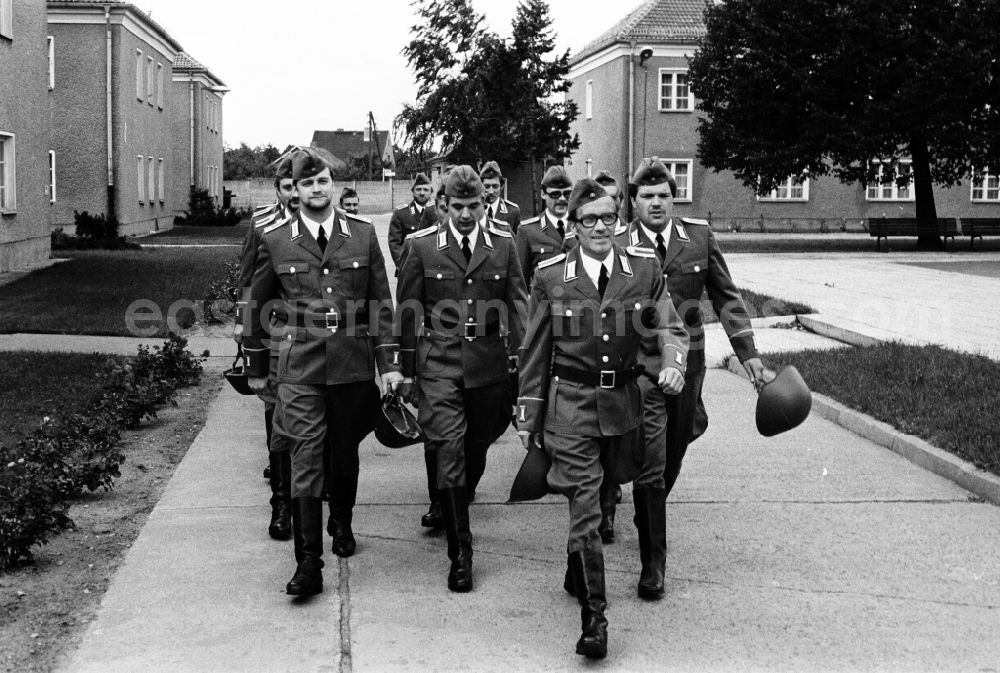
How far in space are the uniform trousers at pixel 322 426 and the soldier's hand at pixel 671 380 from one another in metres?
1.57

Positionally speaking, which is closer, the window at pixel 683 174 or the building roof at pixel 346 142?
the window at pixel 683 174

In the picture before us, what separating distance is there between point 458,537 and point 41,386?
676 cm

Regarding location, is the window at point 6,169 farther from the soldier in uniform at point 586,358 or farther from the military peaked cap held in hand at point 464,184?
the soldier in uniform at point 586,358

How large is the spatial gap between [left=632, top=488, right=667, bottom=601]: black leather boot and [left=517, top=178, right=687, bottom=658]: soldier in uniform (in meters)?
0.39


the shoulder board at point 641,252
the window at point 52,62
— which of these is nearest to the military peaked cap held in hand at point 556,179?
the shoulder board at point 641,252

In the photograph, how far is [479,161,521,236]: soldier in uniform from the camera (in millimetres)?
10852

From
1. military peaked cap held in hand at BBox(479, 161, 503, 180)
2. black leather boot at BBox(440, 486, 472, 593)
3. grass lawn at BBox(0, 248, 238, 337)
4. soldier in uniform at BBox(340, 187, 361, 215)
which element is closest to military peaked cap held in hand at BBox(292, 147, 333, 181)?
black leather boot at BBox(440, 486, 472, 593)

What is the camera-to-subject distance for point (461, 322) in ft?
21.1

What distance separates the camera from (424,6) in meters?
53.0

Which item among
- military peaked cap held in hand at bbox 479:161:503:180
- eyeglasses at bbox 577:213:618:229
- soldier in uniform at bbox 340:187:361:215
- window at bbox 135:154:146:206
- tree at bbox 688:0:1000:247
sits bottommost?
eyeglasses at bbox 577:213:618:229

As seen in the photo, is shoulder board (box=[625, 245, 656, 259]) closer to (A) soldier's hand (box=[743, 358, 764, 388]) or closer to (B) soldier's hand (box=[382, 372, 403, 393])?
(A) soldier's hand (box=[743, 358, 764, 388])

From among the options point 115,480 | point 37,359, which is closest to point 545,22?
point 37,359

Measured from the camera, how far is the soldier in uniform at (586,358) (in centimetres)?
537

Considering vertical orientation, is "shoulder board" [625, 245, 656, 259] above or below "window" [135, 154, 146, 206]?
below
